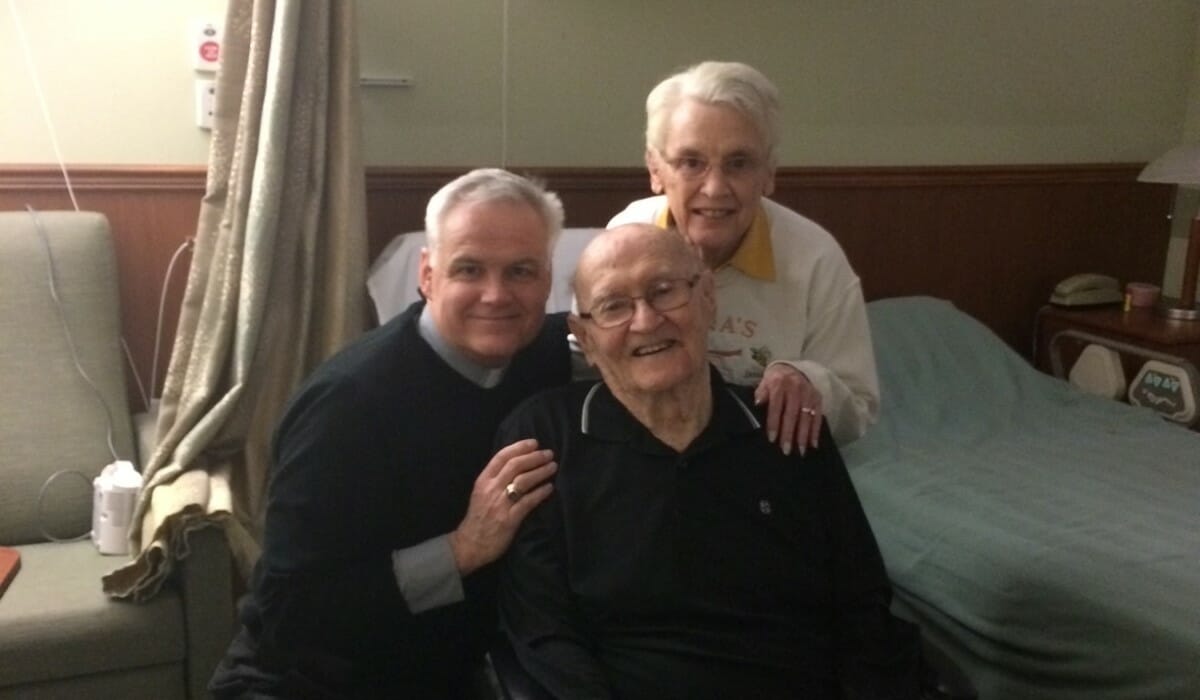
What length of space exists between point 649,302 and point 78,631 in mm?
1117

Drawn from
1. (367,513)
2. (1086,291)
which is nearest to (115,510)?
(367,513)

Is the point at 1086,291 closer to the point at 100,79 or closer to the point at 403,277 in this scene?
the point at 403,277

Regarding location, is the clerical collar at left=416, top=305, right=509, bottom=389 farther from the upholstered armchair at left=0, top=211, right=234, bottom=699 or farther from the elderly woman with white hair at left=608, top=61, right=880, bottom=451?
the upholstered armchair at left=0, top=211, right=234, bottom=699

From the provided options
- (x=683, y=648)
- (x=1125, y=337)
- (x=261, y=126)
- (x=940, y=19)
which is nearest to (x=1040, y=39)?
(x=940, y=19)

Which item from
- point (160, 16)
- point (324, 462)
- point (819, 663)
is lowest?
point (819, 663)

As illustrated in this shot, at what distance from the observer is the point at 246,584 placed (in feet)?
7.02

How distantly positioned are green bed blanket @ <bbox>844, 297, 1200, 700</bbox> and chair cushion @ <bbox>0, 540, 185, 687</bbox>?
137 centimetres

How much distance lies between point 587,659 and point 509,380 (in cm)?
42

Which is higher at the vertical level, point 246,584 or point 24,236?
point 24,236

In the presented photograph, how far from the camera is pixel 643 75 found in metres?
2.91

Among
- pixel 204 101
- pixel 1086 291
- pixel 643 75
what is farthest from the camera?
pixel 1086 291

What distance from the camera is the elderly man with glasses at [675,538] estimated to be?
1502 millimetres

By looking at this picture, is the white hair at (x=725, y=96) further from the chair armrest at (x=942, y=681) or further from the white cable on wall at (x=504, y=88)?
the white cable on wall at (x=504, y=88)

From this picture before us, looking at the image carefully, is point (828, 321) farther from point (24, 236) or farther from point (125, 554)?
point (24, 236)
